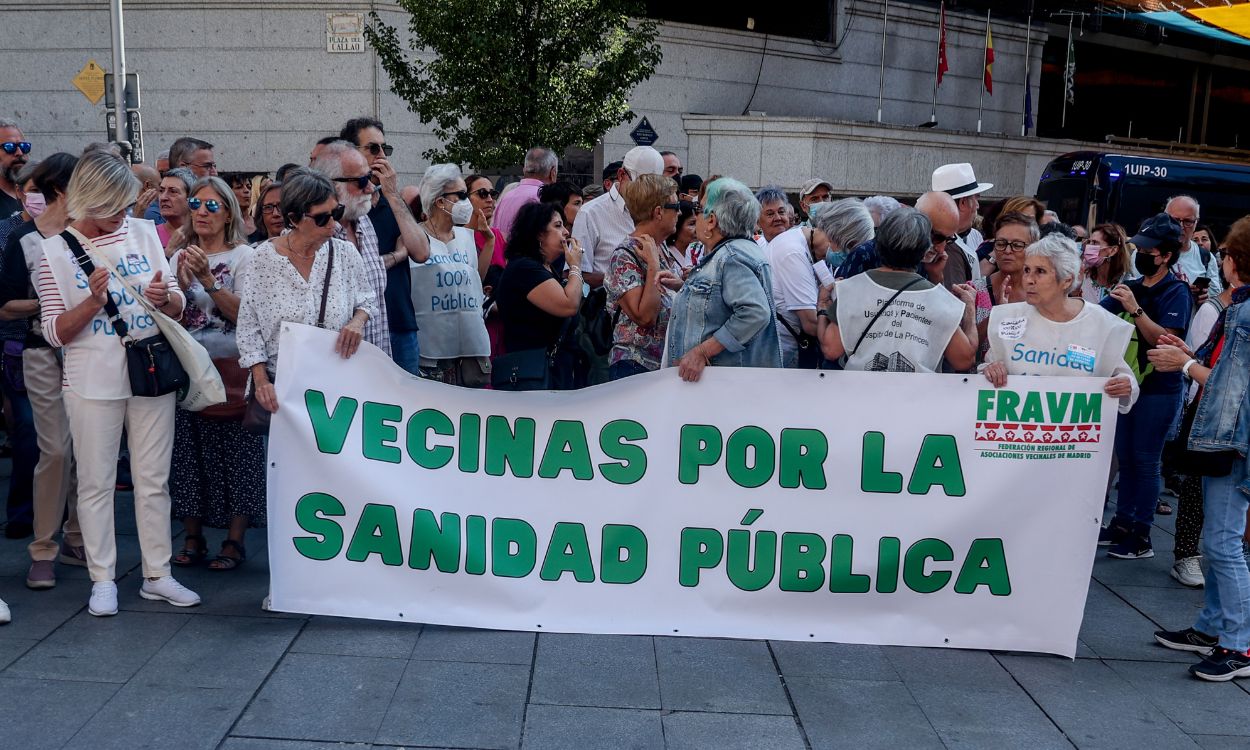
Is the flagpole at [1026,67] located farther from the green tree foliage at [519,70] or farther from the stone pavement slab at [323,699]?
the stone pavement slab at [323,699]

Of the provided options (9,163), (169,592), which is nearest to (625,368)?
(169,592)

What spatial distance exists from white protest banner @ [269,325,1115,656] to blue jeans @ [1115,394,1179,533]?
6.01 feet

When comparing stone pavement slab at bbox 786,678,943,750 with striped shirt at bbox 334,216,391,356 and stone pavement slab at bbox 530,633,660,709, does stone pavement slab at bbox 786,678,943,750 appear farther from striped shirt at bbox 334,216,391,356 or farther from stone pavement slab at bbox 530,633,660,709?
striped shirt at bbox 334,216,391,356

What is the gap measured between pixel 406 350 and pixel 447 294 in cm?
43

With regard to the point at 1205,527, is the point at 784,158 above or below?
above

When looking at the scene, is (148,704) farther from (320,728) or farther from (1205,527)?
(1205,527)

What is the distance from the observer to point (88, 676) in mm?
4398

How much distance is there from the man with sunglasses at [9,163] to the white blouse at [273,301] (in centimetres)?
238

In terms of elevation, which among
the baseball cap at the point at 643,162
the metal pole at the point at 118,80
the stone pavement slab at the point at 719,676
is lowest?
the stone pavement slab at the point at 719,676

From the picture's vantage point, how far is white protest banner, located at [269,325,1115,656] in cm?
488

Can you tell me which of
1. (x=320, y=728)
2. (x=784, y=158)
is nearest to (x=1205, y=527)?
(x=320, y=728)

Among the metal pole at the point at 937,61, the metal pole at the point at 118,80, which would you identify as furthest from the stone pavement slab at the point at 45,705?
the metal pole at the point at 937,61

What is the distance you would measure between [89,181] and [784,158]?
15587 mm

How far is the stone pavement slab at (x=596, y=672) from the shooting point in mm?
4344
